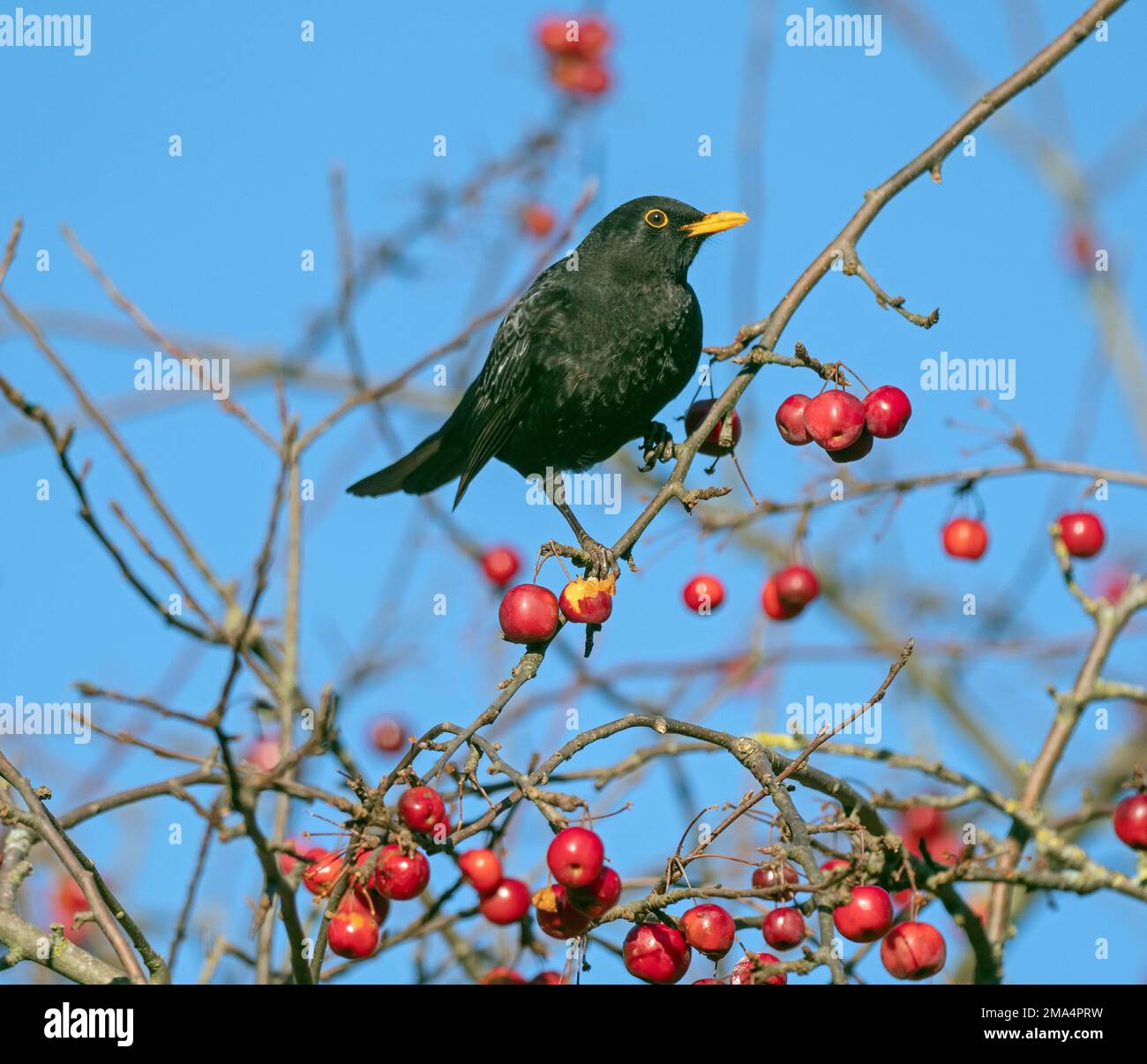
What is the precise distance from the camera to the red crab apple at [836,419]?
3.47 metres

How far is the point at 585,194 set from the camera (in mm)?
4930

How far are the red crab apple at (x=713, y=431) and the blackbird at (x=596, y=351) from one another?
779mm

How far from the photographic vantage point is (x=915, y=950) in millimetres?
2736

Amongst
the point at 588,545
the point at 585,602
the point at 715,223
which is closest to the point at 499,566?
the point at 588,545

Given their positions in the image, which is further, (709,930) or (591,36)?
(591,36)

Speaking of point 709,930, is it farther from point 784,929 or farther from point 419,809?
point 419,809

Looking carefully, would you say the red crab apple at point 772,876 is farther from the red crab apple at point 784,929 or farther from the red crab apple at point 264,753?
the red crab apple at point 264,753

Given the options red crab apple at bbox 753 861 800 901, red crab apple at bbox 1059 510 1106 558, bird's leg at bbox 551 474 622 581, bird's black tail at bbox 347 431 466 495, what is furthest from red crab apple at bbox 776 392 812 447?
bird's black tail at bbox 347 431 466 495

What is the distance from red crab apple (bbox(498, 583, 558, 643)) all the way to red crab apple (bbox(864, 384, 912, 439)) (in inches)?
39.1

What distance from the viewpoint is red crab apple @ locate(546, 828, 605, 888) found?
2.59 metres

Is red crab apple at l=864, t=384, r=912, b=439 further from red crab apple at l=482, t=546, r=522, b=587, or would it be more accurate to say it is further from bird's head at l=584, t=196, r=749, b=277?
red crab apple at l=482, t=546, r=522, b=587

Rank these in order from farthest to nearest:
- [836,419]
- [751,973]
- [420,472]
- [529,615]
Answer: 1. [420,472]
2. [836,419]
3. [529,615]
4. [751,973]

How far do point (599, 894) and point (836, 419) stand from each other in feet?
4.73

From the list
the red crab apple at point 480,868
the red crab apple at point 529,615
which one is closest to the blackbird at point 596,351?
the red crab apple at point 529,615
